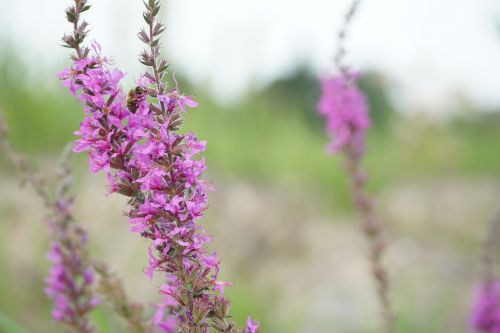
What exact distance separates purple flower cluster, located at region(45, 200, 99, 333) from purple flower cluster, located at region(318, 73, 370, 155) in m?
1.38

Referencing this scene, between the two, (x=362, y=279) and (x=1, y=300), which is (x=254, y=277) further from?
A: (x=1, y=300)

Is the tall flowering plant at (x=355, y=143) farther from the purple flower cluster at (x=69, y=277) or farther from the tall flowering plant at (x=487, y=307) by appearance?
the purple flower cluster at (x=69, y=277)

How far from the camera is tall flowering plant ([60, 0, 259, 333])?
1.45 meters

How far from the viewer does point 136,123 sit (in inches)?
58.7

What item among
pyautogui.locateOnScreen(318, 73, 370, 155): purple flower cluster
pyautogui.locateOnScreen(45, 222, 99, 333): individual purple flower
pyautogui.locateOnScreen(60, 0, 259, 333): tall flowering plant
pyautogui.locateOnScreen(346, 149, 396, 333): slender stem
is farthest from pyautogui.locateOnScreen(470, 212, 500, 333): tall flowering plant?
pyautogui.locateOnScreen(60, 0, 259, 333): tall flowering plant

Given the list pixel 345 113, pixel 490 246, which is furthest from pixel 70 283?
pixel 490 246

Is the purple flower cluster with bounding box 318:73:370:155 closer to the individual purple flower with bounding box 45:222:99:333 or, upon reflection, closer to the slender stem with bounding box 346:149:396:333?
the slender stem with bounding box 346:149:396:333

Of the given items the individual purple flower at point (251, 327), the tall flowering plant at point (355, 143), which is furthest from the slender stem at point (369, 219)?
the individual purple flower at point (251, 327)

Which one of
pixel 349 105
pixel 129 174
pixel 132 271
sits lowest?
pixel 129 174

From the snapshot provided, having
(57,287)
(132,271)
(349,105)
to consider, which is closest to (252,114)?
(132,271)

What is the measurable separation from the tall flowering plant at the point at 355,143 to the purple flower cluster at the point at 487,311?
69cm

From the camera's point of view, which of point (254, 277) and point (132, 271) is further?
point (254, 277)

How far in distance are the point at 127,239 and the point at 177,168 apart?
643cm

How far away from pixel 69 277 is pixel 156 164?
0.96 meters
